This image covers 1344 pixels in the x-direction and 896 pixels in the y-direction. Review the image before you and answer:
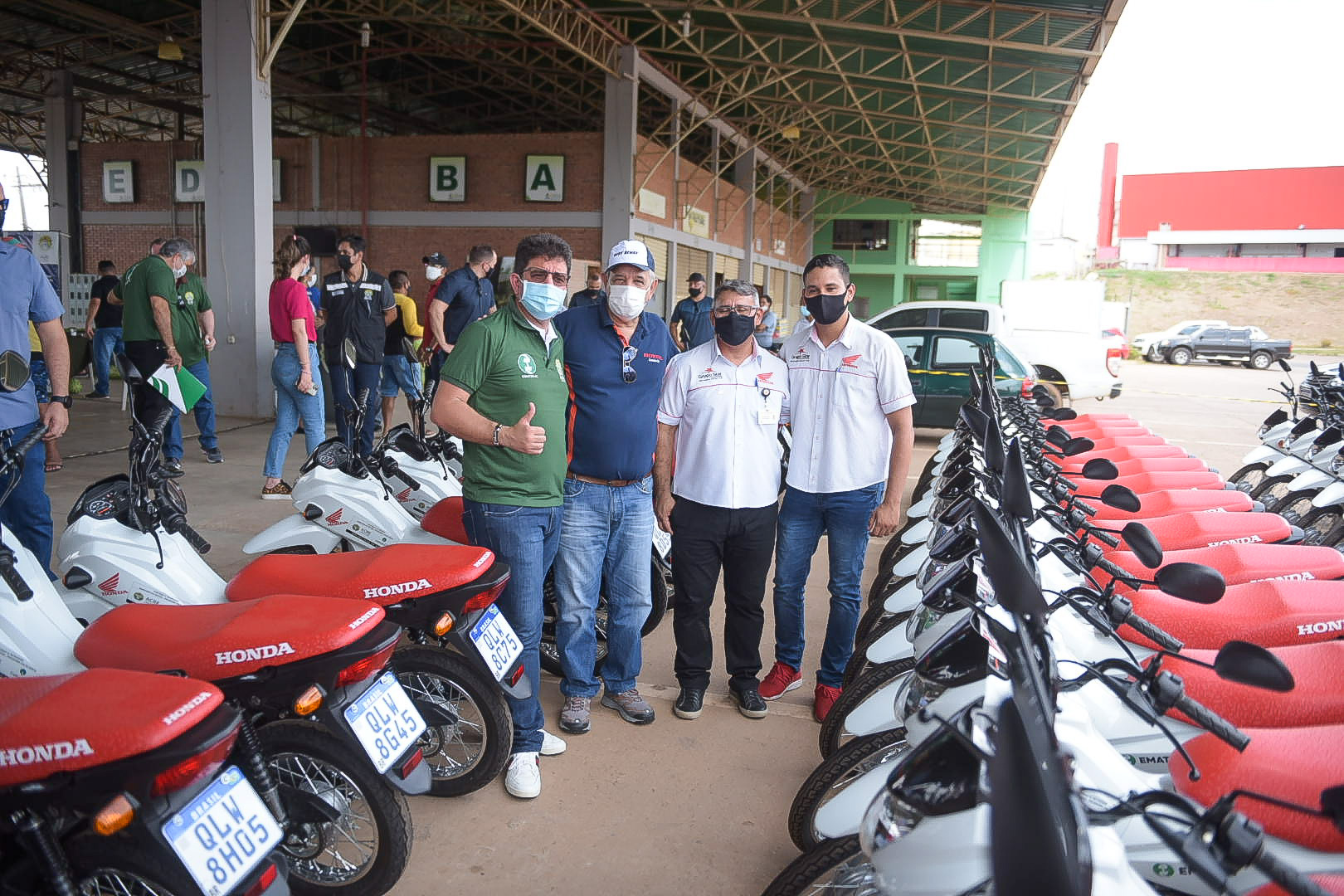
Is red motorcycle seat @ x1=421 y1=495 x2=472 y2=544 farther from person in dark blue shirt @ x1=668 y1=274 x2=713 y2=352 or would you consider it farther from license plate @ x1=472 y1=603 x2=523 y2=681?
person in dark blue shirt @ x1=668 y1=274 x2=713 y2=352

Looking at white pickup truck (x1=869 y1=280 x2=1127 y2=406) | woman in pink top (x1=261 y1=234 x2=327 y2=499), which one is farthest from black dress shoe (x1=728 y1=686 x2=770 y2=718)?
white pickup truck (x1=869 y1=280 x2=1127 y2=406)

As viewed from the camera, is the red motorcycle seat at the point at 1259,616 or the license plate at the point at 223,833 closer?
the license plate at the point at 223,833

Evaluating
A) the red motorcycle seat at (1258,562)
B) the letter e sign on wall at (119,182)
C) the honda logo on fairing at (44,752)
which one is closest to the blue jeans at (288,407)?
the honda logo on fairing at (44,752)

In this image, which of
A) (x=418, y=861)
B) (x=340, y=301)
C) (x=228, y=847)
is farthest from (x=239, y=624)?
(x=340, y=301)

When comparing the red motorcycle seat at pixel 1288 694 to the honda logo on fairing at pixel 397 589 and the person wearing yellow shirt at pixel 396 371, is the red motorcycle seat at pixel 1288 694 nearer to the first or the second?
→ the honda logo on fairing at pixel 397 589

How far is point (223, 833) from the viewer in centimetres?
200

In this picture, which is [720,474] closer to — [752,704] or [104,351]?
[752,704]

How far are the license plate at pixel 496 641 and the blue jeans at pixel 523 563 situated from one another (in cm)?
13

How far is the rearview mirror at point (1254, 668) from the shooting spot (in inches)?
65.5

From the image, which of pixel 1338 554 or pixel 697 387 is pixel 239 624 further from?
pixel 1338 554

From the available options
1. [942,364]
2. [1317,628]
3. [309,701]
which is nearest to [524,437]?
[309,701]

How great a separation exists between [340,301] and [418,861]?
5.71 m

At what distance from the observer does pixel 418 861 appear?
9.30ft

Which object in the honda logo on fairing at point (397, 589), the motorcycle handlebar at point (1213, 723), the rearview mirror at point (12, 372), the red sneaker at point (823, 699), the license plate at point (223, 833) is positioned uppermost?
the rearview mirror at point (12, 372)
